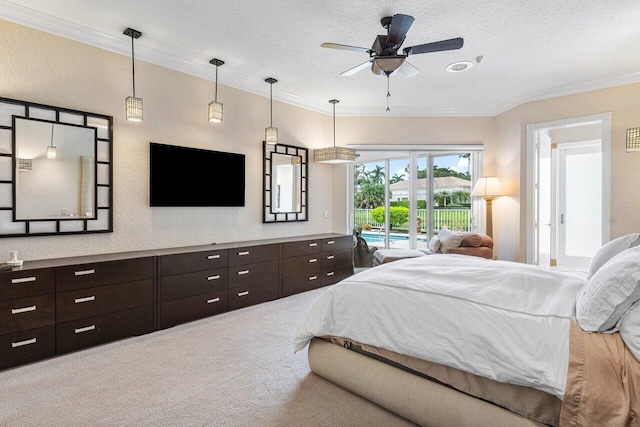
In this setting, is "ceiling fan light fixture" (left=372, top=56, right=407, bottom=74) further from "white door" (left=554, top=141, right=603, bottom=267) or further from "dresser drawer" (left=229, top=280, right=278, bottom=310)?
"white door" (left=554, top=141, right=603, bottom=267)

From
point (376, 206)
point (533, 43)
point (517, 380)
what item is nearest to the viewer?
point (517, 380)

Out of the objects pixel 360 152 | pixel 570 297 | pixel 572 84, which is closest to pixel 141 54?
pixel 360 152

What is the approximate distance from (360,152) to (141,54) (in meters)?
3.48

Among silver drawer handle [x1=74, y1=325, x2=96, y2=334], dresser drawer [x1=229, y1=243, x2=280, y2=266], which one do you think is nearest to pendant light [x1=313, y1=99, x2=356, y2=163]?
dresser drawer [x1=229, y1=243, x2=280, y2=266]

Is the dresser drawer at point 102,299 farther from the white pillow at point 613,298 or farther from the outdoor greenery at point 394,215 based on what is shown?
the outdoor greenery at point 394,215

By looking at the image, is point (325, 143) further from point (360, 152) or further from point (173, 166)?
point (173, 166)

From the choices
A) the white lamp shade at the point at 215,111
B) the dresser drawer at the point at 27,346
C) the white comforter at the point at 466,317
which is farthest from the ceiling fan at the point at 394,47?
the dresser drawer at the point at 27,346

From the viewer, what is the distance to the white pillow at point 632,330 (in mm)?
1423

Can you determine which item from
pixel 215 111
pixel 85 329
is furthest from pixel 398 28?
pixel 85 329

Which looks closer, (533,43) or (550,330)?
(550,330)

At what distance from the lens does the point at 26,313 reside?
8.32 ft

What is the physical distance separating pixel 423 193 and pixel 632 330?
4407mm

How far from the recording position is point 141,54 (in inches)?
138

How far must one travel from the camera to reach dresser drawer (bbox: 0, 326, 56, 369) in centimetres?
247
